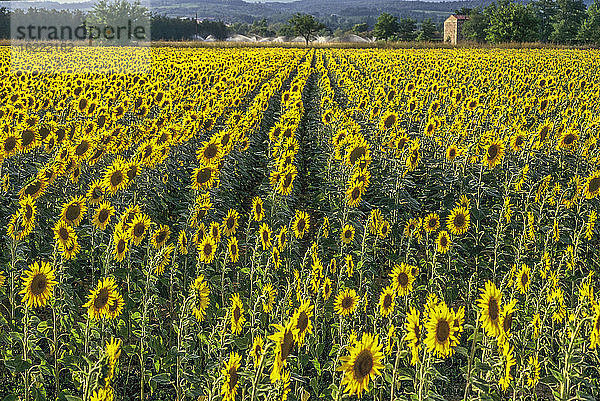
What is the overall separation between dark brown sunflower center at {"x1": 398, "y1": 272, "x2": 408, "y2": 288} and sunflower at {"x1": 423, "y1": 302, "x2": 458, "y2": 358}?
951 mm

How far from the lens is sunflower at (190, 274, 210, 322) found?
3533 mm

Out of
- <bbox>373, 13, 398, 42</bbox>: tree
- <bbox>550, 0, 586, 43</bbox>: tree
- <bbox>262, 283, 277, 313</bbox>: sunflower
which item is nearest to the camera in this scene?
<bbox>262, 283, 277, 313</bbox>: sunflower

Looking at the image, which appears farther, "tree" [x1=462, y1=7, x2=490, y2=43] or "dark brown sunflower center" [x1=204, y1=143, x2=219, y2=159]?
"tree" [x1=462, y1=7, x2=490, y2=43]

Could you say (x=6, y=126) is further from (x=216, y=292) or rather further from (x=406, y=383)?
(x=406, y=383)

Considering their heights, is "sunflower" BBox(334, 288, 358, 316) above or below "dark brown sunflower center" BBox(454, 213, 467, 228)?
below

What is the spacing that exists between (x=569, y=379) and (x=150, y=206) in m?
4.08

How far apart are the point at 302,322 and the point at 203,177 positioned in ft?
9.59

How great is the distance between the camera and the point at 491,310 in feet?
Answer: 9.54

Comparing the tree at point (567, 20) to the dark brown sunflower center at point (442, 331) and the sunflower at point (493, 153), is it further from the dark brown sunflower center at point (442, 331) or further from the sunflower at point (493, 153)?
the dark brown sunflower center at point (442, 331)

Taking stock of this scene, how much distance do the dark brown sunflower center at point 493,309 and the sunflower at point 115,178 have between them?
136 inches

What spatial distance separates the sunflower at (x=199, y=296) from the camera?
139 inches

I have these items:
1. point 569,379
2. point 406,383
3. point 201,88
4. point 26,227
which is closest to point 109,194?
point 26,227

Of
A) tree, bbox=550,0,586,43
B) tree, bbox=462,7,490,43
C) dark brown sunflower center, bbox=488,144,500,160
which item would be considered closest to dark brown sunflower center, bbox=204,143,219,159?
dark brown sunflower center, bbox=488,144,500,160

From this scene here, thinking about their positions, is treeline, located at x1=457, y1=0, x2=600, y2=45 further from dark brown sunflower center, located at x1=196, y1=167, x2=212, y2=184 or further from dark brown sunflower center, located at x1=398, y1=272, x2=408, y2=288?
dark brown sunflower center, located at x1=398, y1=272, x2=408, y2=288
